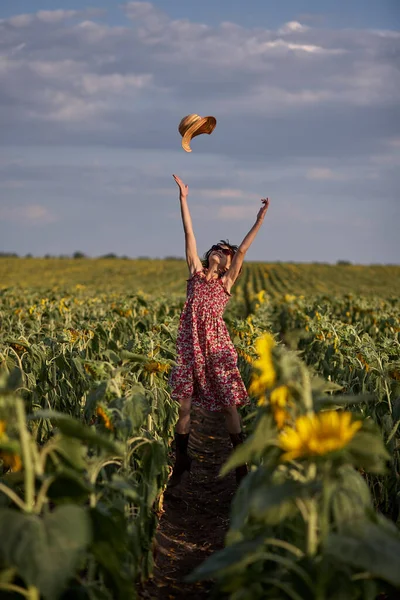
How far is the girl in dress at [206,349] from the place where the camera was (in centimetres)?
551

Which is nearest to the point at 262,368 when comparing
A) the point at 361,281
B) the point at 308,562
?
the point at 308,562

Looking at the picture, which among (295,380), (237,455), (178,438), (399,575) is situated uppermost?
(295,380)

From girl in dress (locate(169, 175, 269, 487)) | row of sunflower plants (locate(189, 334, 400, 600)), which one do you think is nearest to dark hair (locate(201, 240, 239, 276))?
girl in dress (locate(169, 175, 269, 487))

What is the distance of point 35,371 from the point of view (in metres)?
6.46

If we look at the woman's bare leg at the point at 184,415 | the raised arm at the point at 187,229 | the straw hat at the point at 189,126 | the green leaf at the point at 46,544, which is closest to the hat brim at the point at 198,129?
the straw hat at the point at 189,126

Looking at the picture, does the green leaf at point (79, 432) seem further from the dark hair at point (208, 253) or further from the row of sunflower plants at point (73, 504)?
the dark hair at point (208, 253)

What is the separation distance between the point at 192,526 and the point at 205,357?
1.17m

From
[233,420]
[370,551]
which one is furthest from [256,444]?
[233,420]

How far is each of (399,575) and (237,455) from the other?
593 mm

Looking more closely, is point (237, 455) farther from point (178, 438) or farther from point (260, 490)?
point (178, 438)

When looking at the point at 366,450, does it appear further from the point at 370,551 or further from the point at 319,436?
the point at 370,551

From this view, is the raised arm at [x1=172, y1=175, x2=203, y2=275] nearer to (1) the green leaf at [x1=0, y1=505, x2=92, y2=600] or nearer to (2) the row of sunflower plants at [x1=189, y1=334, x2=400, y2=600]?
(2) the row of sunflower plants at [x1=189, y1=334, x2=400, y2=600]

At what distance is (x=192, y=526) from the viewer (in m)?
5.27

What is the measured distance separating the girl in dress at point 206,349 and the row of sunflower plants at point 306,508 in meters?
2.75
